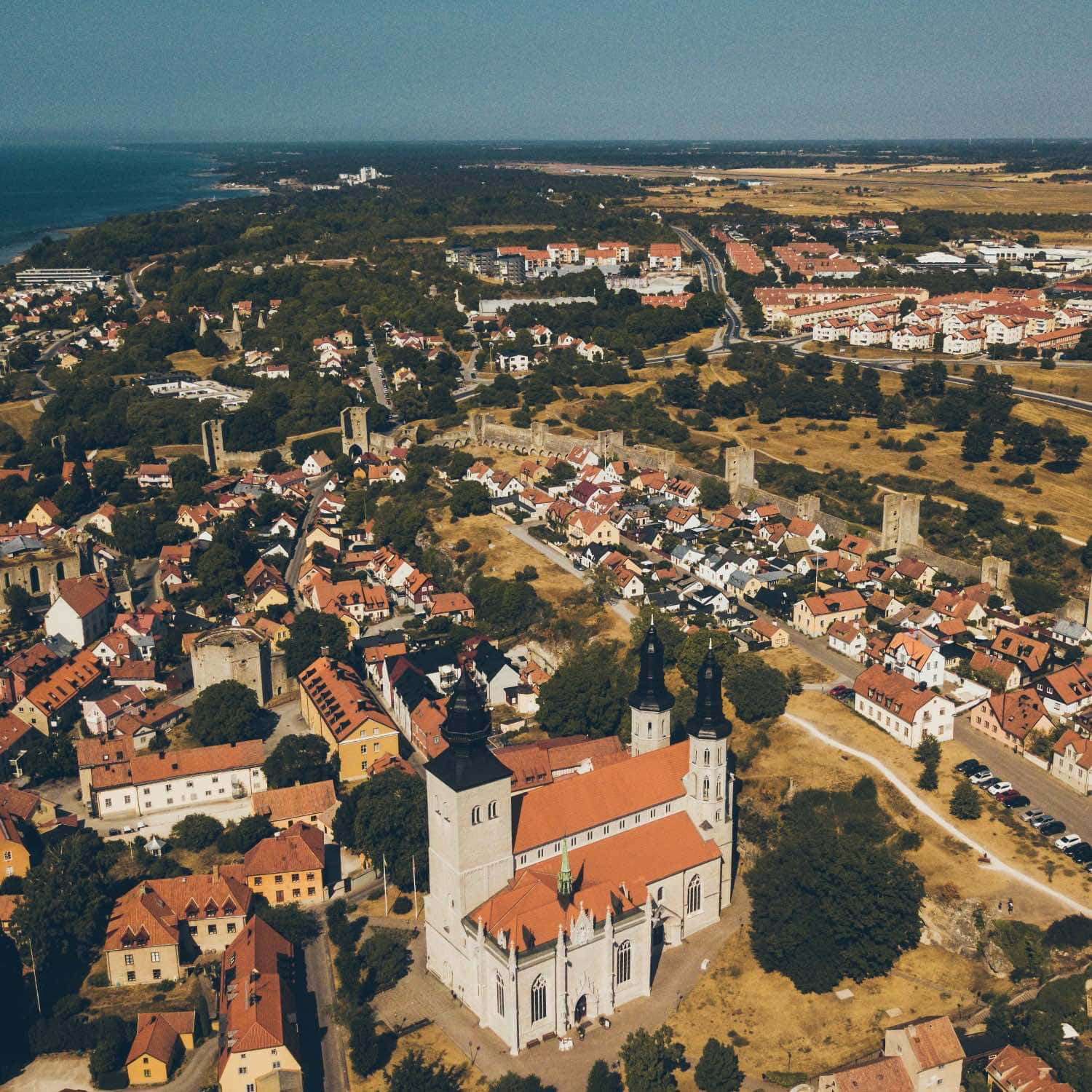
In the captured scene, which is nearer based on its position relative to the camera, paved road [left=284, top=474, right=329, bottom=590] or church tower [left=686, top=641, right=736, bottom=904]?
church tower [left=686, top=641, right=736, bottom=904]

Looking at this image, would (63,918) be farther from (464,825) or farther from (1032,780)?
(1032,780)

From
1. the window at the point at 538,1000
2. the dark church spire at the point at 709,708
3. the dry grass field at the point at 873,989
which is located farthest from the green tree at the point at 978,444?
the window at the point at 538,1000

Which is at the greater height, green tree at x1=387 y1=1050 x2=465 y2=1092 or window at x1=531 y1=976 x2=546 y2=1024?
window at x1=531 y1=976 x2=546 y2=1024

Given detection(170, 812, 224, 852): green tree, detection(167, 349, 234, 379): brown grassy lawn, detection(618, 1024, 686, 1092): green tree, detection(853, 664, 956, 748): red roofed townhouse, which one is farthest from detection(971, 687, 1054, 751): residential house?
detection(167, 349, 234, 379): brown grassy lawn

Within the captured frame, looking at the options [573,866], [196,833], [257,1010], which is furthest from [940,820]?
[196,833]

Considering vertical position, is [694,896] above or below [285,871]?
above

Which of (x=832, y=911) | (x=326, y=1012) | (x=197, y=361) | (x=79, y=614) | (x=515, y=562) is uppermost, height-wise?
(x=832, y=911)

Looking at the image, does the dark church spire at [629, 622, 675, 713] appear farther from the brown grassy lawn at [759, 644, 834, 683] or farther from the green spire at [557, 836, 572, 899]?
the brown grassy lawn at [759, 644, 834, 683]

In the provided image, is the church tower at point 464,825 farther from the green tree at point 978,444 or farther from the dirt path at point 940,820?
the green tree at point 978,444
